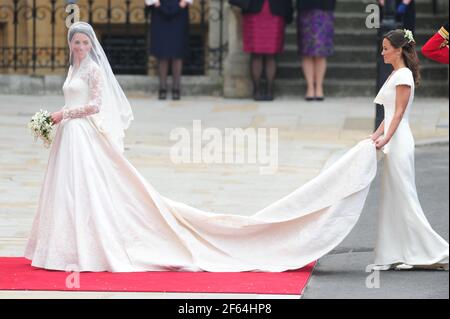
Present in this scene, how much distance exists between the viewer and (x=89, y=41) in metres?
11.2

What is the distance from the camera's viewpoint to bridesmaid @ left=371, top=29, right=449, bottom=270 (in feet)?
35.6

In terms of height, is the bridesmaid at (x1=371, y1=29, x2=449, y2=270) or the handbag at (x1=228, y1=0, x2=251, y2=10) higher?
the handbag at (x1=228, y1=0, x2=251, y2=10)

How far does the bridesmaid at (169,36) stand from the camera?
22.0 m

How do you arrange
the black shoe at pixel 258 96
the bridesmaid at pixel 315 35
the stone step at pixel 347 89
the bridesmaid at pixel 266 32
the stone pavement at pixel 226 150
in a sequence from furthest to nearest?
the stone step at pixel 347 89 → the black shoe at pixel 258 96 → the bridesmaid at pixel 266 32 → the bridesmaid at pixel 315 35 → the stone pavement at pixel 226 150

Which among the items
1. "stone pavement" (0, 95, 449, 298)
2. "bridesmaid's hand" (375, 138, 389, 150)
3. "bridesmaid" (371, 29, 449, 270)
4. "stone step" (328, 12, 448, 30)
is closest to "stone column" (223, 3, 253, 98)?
"stone pavement" (0, 95, 449, 298)

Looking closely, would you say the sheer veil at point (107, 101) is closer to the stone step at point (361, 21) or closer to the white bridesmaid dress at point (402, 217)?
the white bridesmaid dress at point (402, 217)

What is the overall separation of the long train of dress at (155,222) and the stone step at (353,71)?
1164 centimetres

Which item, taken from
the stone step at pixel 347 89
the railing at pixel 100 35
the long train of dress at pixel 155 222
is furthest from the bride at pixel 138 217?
the railing at pixel 100 35

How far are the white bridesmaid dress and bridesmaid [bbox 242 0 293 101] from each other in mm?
10866

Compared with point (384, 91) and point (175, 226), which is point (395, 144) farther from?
point (175, 226)

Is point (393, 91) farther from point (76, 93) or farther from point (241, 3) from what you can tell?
point (241, 3)

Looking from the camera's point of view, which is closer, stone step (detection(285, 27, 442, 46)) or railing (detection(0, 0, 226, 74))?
stone step (detection(285, 27, 442, 46))

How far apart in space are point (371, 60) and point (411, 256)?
12.1 m

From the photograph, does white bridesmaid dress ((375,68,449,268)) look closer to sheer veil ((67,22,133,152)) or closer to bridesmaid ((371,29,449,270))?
bridesmaid ((371,29,449,270))
